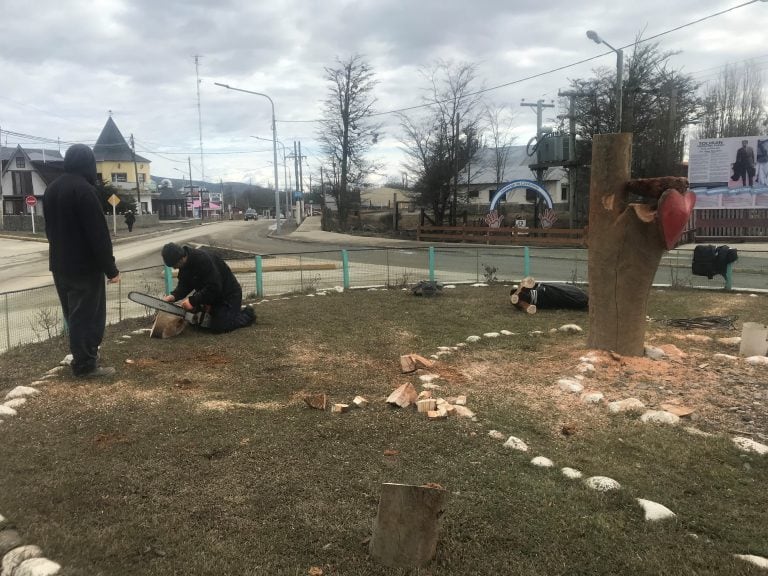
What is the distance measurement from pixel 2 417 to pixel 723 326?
326 inches

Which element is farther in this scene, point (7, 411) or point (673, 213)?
point (673, 213)

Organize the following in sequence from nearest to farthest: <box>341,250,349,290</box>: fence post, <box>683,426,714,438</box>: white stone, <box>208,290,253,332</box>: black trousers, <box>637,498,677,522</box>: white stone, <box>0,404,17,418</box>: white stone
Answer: <box>637,498,677,522</box>: white stone
<box>683,426,714,438</box>: white stone
<box>0,404,17,418</box>: white stone
<box>208,290,253,332</box>: black trousers
<box>341,250,349,290</box>: fence post

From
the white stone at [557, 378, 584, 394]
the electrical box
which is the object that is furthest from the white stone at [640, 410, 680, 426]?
the electrical box

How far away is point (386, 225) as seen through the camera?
42656mm

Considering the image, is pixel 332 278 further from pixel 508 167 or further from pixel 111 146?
pixel 111 146

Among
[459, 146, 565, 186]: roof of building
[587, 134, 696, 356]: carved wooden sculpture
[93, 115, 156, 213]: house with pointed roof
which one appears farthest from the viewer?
[93, 115, 156, 213]: house with pointed roof

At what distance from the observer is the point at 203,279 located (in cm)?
740

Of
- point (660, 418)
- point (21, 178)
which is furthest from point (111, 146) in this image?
point (660, 418)

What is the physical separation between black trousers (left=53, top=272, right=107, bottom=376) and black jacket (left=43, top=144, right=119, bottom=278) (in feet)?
0.34

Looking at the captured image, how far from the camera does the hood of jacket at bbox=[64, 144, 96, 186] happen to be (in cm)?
544

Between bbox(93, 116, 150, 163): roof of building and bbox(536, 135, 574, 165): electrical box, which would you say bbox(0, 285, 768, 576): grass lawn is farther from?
bbox(93, 116, 150, 163): roof of building

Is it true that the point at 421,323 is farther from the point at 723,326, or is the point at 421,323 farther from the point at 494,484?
the point at 494,484

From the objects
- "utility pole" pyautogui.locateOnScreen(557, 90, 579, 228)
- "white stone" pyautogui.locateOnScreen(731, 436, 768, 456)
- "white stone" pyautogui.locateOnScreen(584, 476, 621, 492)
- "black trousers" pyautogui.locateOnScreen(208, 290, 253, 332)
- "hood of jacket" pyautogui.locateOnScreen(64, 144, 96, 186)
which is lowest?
"white stone" pyautogui.locateOnScreen(731, 436, 768, 456)

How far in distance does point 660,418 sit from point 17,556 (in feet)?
13.6
